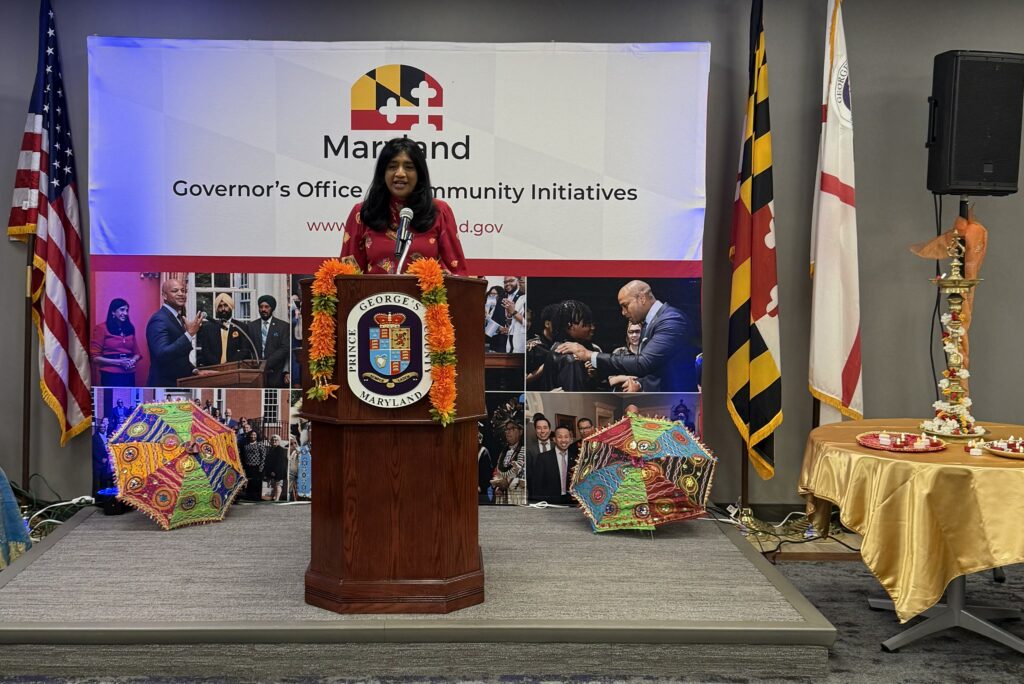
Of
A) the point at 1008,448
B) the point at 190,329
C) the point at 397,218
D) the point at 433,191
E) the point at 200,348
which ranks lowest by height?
the point at 1008,448

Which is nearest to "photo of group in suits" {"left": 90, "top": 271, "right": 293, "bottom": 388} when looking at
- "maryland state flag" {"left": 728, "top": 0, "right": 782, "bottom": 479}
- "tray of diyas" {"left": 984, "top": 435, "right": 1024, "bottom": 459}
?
"maryland state flag" {"left": 728, "top": 0, "right": 782, "bottom": 479}

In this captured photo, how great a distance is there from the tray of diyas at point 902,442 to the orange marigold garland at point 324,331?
6.44ft

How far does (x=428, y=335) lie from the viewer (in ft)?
11.1

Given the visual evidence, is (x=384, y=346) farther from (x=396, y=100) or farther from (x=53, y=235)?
(x=53, y=235)

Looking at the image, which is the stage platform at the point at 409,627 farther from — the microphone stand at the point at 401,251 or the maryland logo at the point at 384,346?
the microphone stand at the point at 401,251

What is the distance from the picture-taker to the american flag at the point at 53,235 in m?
5.08

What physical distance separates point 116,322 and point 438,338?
2.58 meters

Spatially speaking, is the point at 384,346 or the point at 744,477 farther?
the point at 744,477

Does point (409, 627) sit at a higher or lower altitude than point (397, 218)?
lower

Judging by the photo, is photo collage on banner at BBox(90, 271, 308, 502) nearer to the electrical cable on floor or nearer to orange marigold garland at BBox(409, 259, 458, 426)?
orange marigold garland at BBox(409, 259, 458, 426)

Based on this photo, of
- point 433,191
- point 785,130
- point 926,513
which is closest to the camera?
point 926,513

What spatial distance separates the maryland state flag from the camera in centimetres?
504

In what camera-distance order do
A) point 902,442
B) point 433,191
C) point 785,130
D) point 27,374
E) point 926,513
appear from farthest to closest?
1. point 785,130
2. point 27,374
3. point 433,191
4. point 902,442
5. point 926,513

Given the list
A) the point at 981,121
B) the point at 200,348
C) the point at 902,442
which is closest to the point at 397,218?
the point at 200,348
